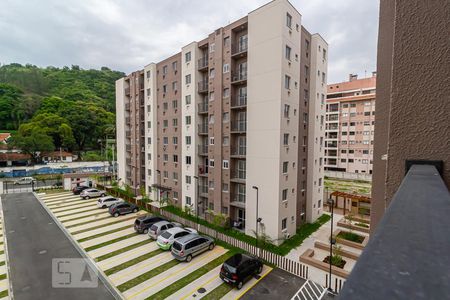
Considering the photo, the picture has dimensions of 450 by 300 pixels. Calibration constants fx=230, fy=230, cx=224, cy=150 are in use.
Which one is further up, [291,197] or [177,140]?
[177,140]

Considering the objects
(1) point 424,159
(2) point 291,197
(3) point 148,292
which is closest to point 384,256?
(1) point 424,159

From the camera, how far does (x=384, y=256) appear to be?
804 mm

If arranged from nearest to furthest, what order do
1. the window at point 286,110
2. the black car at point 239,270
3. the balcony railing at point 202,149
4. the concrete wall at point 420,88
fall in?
the concrete wall at point 420,88 → the black car at point 239,270 → the window at point 286,110 → the balcony railing at point 202,149

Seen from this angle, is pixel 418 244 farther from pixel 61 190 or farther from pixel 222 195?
pixel 61 190

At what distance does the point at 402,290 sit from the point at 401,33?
8.05 ft

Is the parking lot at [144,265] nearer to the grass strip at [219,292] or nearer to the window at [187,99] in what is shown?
the grass strip at [219,292]

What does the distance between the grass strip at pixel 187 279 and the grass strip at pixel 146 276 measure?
1727mm

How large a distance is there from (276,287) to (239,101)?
52.2 ft

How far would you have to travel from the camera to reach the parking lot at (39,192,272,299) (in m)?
13.7

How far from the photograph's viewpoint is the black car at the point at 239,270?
13930mm

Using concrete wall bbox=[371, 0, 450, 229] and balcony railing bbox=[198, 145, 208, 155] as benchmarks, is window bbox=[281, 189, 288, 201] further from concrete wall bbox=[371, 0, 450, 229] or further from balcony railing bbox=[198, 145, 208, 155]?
concrete wall bbox=[371, 0, 450, 229]

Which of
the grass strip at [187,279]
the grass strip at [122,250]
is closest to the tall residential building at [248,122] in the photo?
the grass strip at [187,279]

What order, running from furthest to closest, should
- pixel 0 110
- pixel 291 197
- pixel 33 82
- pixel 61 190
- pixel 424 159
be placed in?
pixel 33 82, pixel 0 110, pixel 61 190, pixel 291 197, pixel 424 159

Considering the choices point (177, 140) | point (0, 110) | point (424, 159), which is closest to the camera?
point (424, 159)
